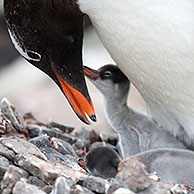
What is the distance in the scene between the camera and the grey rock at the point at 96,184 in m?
2.79

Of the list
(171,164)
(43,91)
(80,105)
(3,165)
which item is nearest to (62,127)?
(80,105)

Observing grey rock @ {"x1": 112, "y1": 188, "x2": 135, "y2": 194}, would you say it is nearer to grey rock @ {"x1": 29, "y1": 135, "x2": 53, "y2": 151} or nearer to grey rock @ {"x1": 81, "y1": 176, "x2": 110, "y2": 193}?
grey rock @ {"x1": 81, "y1": 176, "x2": 110, "y2": 193}

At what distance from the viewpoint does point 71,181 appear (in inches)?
115

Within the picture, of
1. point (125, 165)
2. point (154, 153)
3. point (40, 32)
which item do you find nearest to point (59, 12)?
point (40, 32)

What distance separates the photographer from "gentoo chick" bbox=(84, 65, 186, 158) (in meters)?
4.40

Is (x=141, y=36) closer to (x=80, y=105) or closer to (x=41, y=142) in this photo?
(x=80, y=105)

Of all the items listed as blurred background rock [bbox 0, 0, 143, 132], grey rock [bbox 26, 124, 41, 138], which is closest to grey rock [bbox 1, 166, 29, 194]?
grey rock [bbox 26, 124, 41, 138]

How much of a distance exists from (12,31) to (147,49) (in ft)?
3.00

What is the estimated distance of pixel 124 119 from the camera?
15.6 feet

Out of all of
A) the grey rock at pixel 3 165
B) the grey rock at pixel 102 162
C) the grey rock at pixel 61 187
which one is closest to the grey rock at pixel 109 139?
the grey rock at pixel 102 162

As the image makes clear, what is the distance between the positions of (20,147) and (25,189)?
1.87 ft

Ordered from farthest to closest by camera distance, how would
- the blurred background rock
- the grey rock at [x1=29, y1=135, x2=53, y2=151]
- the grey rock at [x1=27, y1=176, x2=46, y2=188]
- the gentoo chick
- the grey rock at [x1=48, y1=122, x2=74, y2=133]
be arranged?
the blurred background rock
the grey rock at [x1=48, y1=122, x2=74, y2=133]
the gentoo chick
the grey rock at [x1=29, y1=135, x2=53, y2=151]
the grey rock at [x1=27, y1=176, x2=46, y2=188]

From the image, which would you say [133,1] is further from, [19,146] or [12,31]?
[19,146]

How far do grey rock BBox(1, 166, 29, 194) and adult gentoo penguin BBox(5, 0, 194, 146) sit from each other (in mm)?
1126
